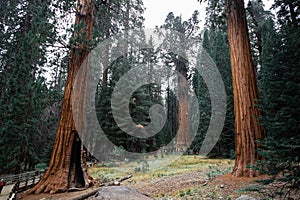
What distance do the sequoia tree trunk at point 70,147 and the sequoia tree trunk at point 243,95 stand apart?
4944 millimetres

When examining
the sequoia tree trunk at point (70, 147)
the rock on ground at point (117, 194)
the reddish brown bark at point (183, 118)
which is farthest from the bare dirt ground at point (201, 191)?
the reddish brown bark at point (183, 118)

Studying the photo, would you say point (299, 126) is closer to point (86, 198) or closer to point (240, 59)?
point (240, 59)

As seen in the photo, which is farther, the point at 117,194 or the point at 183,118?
the point at 183,118

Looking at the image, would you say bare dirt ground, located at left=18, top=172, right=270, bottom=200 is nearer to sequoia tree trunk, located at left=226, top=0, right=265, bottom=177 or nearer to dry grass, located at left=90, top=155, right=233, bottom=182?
sequoia tree trunk, located at left=226, top=0, right=265, bottom=177

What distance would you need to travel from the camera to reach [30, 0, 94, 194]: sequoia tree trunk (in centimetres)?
686

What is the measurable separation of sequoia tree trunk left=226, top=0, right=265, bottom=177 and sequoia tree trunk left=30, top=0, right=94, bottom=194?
4944mm

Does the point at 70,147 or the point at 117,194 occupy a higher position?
the point at 70,147

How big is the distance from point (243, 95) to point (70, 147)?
5744mm

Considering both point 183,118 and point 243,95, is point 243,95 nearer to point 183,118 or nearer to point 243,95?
point 243,95

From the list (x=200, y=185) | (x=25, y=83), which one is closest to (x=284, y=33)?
(x=200, y=185)

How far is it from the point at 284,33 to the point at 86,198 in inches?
233

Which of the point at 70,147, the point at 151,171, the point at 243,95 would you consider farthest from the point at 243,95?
the point at 151,171

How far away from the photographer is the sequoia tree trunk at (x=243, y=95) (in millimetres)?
6066

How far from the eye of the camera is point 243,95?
6516 mm
